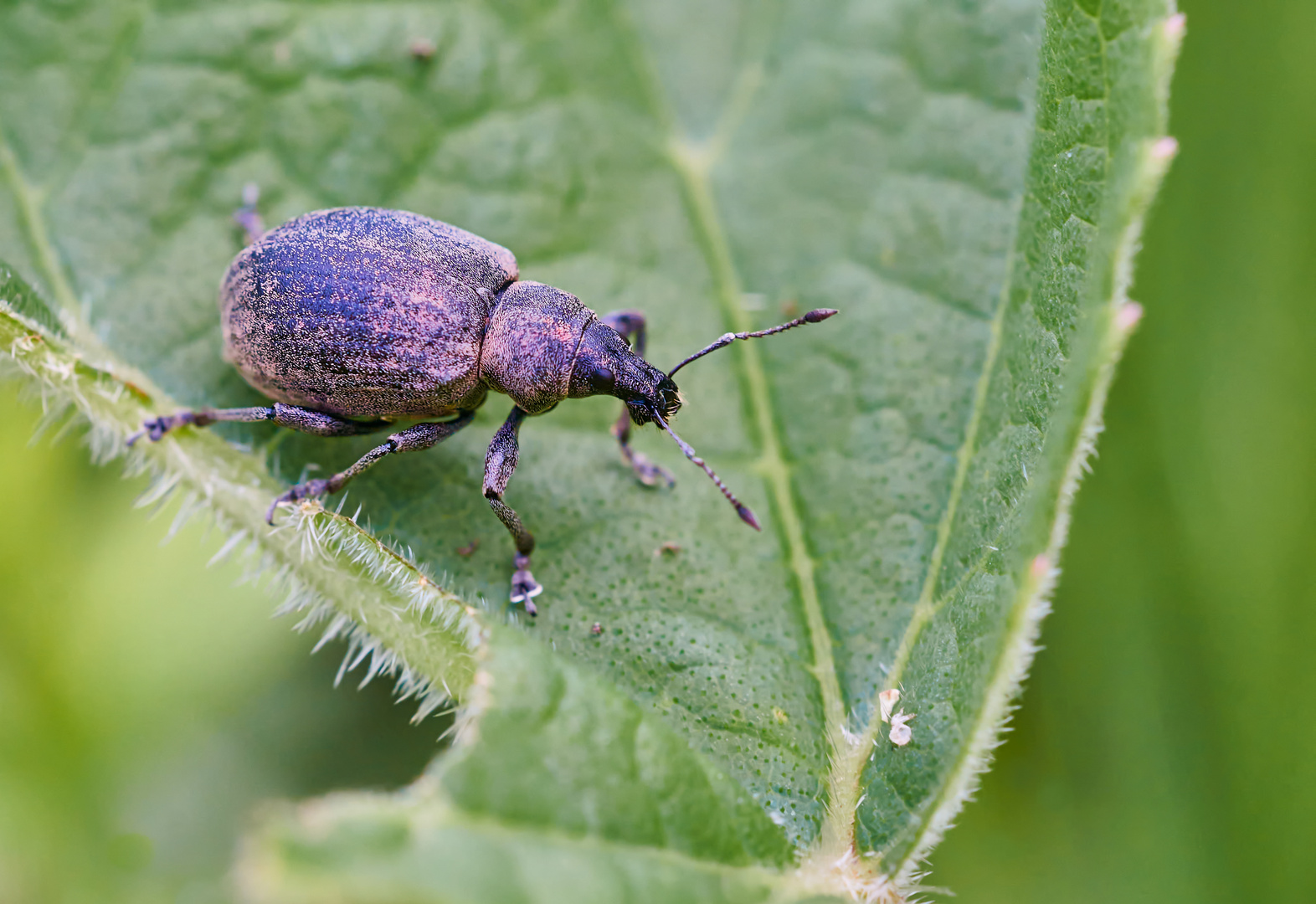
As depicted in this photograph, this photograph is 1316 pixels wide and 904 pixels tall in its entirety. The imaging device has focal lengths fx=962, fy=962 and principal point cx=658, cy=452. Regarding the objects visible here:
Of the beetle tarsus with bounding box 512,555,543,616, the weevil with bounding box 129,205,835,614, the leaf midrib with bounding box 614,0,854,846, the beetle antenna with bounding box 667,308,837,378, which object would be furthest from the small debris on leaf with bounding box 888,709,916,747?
the beetle antenna with bounding box 667,308,837,378

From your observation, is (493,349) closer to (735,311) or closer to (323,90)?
(735,311)

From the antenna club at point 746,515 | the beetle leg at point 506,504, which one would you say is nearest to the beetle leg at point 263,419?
the beetle leg at point 506,504

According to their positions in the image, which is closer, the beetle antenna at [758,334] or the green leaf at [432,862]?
the green leaf at [432,862]

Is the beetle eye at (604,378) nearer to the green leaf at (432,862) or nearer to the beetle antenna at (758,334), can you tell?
the beetle antenna at (758,334)

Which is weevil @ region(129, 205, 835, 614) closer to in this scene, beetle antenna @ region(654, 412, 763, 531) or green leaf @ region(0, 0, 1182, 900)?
beetle antenna @ region(654, 412, 763, 531)

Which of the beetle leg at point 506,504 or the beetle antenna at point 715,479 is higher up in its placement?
the beetle antenna at point 715,479

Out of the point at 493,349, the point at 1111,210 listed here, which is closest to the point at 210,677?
the point at 493,349
